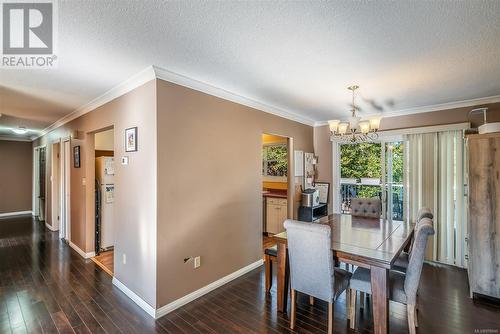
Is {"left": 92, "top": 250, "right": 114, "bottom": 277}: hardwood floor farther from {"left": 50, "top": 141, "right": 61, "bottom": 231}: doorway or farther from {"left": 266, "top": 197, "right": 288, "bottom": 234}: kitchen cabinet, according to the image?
{"left": 266, "top": 197, "right": 288, "bottom": 234}: kitchen cabinet

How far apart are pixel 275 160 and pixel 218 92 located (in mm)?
3017

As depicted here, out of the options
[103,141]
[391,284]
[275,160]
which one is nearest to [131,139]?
[103,141]

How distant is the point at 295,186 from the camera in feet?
14.9

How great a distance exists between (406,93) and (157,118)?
3.16 meters

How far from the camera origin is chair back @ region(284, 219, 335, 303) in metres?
2.01

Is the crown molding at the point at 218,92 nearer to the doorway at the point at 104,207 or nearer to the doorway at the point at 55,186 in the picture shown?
the doorway at the point at 104,207

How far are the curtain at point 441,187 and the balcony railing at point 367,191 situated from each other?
24 centimetres

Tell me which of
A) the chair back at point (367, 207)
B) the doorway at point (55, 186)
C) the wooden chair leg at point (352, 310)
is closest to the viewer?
the wooden chair leg at point (352, 310)

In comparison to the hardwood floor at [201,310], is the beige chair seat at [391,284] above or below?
above

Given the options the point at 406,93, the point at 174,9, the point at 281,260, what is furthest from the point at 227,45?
the point at 406,93

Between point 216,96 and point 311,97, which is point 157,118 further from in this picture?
point 311,97

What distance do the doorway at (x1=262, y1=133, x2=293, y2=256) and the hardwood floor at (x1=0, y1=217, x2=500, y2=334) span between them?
5.00 feet

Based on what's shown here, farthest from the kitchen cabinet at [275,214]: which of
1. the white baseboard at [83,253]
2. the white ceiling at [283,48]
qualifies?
the white baseboard at [83,253]

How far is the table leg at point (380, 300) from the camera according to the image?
1906 millimetres
